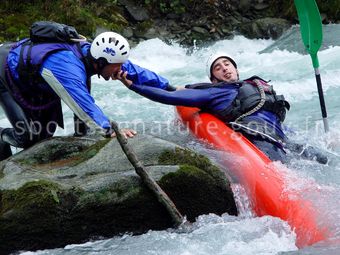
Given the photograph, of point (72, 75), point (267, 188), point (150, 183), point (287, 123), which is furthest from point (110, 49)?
point (287, 123)

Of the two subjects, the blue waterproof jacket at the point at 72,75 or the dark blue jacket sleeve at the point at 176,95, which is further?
the dark blue jacket sleeve at the point at 176,95

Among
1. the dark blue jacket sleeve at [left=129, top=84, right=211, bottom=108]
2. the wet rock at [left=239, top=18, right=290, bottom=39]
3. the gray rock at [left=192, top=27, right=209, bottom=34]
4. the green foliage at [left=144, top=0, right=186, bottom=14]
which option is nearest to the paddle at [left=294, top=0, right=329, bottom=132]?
the dark blue jacket sleeve at [left=129, top=84, right=211, bottom=108]

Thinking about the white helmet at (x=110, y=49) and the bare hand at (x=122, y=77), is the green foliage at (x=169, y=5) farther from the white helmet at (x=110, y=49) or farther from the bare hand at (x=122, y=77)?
the white helmet at (x=110, y=49)

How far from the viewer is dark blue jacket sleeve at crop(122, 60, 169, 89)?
5555 mm

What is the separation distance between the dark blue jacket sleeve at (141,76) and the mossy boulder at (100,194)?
3.97ft

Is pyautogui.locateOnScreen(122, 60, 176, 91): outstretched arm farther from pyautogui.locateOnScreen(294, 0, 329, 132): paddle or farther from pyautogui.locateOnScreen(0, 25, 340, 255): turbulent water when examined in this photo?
pyautogui.locateOnScreen(294, 0, 329, 132): paddle

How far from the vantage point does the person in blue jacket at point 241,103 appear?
524 cm

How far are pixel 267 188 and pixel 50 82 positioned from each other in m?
1.93

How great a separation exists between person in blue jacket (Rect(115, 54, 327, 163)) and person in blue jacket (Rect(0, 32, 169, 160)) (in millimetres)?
479

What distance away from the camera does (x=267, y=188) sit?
4.24 metres

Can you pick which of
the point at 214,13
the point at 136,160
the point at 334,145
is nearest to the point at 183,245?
the point at 136,160

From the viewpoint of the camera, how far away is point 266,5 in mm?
15477

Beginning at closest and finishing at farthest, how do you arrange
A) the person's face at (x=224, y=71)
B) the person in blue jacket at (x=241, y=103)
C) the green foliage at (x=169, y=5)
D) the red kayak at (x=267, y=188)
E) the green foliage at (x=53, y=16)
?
the red kayak at (x=267, y=188)
the person in blue jacket at (x=241, y=103)
the person's face at (x=224, y=71)
the green foliage at (x=53, y=16)
the green foliage at (x=169, y=5)

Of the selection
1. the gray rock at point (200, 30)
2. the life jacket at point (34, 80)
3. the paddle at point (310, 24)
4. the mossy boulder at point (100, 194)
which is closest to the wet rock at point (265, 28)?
the gray rock at point (200, 30)
